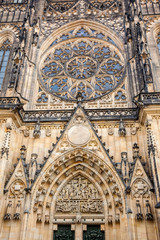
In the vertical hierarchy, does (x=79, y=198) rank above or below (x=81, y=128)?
below

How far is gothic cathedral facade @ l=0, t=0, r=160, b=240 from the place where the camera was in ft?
33.5

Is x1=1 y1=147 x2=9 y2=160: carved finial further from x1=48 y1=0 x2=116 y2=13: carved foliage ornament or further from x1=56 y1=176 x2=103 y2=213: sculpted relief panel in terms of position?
x1=48 y1=0 x2=116 y2=13: carved foliage ornament

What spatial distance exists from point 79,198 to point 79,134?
2.79 meters

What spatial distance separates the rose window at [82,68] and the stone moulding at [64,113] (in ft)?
4.97

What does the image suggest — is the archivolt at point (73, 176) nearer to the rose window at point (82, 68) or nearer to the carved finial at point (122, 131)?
the carved finial at point (122, 131)

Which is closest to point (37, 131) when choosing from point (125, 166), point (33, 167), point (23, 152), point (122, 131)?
point (23, 152)

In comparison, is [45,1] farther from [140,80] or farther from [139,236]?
[139,236]

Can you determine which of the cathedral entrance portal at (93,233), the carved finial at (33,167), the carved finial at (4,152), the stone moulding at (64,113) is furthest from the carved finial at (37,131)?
the cathedral entrance portal at (93,233)

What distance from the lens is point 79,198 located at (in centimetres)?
1094

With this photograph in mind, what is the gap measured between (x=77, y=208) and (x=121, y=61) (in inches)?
349

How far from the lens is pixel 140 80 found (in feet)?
43.0

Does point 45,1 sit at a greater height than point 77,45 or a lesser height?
greater

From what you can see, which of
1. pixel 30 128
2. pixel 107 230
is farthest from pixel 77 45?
pixel 107 230

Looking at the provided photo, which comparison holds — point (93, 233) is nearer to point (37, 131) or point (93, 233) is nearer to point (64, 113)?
point (37, 131)
